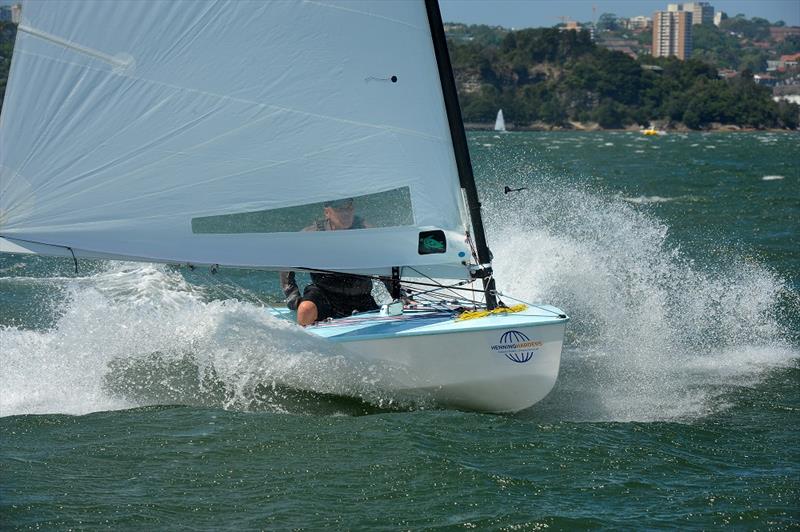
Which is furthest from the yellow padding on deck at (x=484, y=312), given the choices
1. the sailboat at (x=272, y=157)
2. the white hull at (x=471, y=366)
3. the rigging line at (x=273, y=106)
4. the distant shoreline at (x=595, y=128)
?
the distant shoreline at (x=595, y=128)

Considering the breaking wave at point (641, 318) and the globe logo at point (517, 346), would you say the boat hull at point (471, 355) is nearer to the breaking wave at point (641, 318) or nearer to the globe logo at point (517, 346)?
the globe logo at point (517, 346)

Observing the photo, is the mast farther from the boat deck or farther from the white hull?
the white hull

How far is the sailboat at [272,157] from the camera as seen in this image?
22.7 ft

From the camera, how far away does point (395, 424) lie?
717 centimetres

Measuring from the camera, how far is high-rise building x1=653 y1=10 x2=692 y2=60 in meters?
190

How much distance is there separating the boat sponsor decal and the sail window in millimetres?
1025

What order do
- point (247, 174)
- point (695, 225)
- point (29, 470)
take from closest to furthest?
point (29, 470) < point (247, 174) < point (695, 225)

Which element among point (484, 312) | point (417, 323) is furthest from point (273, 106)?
point (484, 312)

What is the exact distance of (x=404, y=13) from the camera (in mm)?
7355

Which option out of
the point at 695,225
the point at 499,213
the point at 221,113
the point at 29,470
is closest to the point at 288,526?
the point at 29,470

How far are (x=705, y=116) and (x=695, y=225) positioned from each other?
84.4 metres

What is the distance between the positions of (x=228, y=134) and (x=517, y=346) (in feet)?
7.39

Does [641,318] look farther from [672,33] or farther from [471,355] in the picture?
[672,33]

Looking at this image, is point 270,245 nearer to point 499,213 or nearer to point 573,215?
point 499,213
